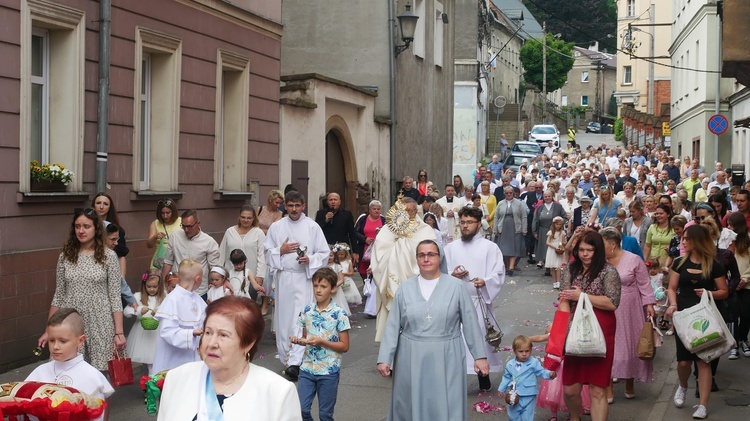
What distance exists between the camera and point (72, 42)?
12734mm

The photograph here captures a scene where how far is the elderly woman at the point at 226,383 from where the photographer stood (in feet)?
13.4

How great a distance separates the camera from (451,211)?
21234 millimetres

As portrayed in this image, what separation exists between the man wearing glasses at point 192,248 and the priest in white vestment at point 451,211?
316 inches

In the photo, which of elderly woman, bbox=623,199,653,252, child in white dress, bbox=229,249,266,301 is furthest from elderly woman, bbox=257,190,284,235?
elderly woman, bbox=623,199,653,252

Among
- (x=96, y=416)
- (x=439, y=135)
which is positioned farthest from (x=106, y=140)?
(x=439, y=135)

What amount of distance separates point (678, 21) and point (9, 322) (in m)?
43.3

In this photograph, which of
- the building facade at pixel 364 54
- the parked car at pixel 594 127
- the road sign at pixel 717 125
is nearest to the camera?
the building facade at pixel 364 54

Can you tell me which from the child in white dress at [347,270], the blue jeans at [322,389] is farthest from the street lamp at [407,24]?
the blue jeans at [322,389]

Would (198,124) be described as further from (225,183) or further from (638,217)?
(638,217)

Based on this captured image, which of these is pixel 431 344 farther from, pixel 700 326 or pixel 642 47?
pixel 642 47

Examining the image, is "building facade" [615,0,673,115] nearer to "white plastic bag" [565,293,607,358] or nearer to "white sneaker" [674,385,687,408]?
"white sneaker" [674,385,687,408]

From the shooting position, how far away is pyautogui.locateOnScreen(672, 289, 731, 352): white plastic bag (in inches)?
376

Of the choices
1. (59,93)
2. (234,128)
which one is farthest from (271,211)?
(59,93)

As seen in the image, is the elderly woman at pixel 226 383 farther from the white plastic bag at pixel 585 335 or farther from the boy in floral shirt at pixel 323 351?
the white plastic bag at pixel 585 335
